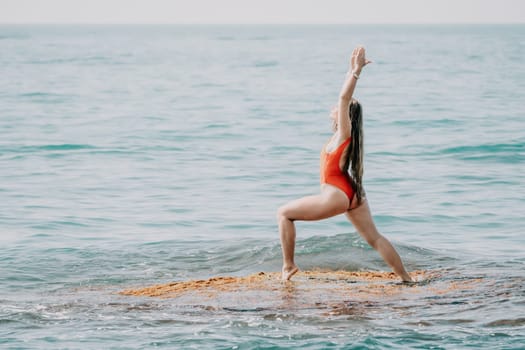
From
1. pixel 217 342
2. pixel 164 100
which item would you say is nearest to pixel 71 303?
pixel 217 342

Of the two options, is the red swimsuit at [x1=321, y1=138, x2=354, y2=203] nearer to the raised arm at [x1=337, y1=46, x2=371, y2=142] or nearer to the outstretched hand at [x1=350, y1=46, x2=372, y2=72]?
the raised arm at [x1=337, y1=46, x2=371, y2=142]

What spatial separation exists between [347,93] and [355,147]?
1.85 feet

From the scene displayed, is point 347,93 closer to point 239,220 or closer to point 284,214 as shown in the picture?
point 284,214

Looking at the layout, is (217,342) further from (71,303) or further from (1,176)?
(1,176)

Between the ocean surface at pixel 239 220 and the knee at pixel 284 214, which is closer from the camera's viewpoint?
the ocean surface at pixel 239 220

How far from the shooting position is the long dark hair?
845 cm

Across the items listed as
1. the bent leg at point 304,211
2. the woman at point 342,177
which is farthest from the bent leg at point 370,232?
the bent leg at point 304,211

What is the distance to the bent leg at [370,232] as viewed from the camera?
8781 millimetres

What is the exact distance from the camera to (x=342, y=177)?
860 centimetres

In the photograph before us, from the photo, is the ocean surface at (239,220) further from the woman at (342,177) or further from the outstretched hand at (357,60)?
the outstretched hand at (357,60)

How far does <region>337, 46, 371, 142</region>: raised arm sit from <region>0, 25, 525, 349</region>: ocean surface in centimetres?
157

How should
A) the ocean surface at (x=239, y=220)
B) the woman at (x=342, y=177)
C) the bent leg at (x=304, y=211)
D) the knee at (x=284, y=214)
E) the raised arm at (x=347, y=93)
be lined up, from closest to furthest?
1. the ocean surface at (x=239, y=220)
2. the raised arm at (x=347, y=93)
3. the woman at (x=342, y=177)
4. the bent leg at (x=304, y=211)
5. the knee at (x=284, y=214)

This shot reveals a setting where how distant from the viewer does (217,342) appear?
24.8ft

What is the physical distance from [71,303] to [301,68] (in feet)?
214
